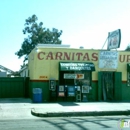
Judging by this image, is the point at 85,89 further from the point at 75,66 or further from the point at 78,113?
the point at 78,113

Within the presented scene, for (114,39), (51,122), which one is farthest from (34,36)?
(51,122)

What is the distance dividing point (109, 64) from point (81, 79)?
263 cm

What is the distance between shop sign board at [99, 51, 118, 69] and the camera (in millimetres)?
21656

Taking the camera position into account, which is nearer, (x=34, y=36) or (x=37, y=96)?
(x=37, y=96)

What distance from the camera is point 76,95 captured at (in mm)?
20656

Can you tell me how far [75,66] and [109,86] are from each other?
3494 millimetres

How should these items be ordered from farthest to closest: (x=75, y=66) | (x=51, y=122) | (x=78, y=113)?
(x=75, y=66) < (x=78, y=113) < (x=51, y=122)

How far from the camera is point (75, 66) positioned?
20438mm

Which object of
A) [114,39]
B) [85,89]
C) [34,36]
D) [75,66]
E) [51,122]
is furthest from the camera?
[34,36]

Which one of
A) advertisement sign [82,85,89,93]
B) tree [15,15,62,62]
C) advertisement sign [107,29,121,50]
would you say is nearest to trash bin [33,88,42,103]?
advertisement sign [82,85,89,93]

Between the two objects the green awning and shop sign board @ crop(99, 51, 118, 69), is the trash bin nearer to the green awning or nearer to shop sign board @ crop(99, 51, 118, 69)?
the green awning

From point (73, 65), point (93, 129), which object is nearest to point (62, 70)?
point (73, 65)

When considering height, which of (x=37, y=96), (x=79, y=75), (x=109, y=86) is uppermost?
(x=79, y=75)

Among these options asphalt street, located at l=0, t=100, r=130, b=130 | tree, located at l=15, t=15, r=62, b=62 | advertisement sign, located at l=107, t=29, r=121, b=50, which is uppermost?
tree, located at l=15, t=15, r=62, b=62
